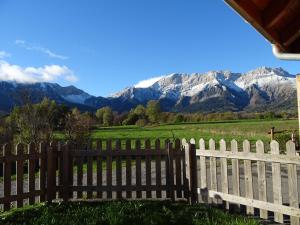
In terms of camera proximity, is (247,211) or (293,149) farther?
(247,211)

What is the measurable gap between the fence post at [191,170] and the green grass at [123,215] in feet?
1.86

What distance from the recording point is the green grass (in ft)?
22.5

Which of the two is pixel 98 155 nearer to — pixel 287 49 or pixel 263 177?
pixel 263 177

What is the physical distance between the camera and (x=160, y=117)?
10906cm

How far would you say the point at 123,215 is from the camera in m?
7.16

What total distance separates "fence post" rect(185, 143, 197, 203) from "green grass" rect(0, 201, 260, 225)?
567mm

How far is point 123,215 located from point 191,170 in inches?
101

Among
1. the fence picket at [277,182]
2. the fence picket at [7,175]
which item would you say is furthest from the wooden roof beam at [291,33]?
the fence picket at [7,175]

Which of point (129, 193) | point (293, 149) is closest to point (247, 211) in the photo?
point (293, 149)

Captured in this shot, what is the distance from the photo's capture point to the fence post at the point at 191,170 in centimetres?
920

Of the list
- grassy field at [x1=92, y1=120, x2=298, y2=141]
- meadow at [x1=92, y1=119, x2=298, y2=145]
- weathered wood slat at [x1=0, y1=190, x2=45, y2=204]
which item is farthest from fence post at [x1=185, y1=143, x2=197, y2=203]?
grassy field at [x1=92, y1=120, x2=298, y2=141]

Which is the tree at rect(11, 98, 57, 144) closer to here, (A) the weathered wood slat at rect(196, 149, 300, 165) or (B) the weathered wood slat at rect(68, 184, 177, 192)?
(B) the weathered wood slat at rect(68, 184, 177, 192)

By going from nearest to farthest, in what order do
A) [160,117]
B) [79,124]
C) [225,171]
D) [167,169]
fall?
[225,171] → [167,169] → [79,124] → [160,117]

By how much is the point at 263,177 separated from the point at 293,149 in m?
0.93
